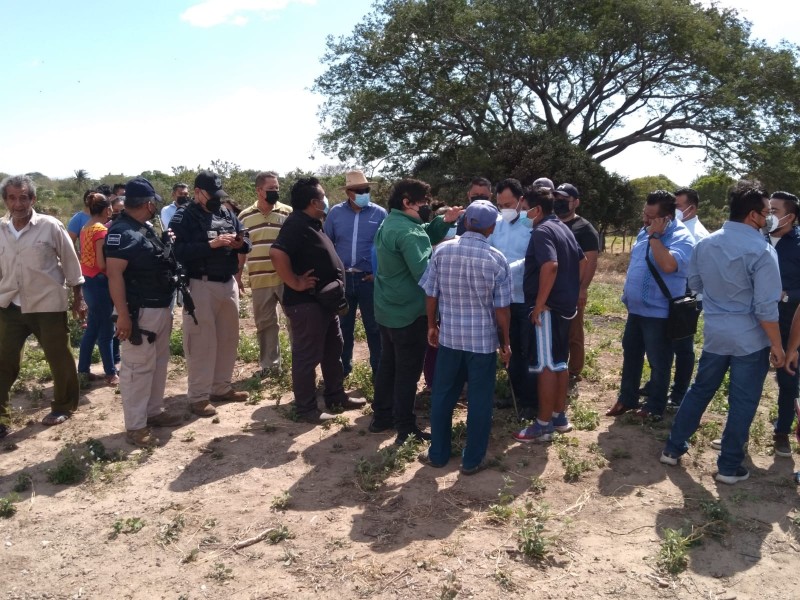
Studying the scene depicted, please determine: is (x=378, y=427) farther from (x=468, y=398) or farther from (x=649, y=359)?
(x=649, y=359)

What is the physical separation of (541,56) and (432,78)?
4.00 meters


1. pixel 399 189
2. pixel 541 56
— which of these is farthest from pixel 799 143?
pixel 399 189

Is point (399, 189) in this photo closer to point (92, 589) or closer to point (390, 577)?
point (390, 577)

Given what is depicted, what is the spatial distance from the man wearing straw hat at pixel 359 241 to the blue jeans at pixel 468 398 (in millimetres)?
1597

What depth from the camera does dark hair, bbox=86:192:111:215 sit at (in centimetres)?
602

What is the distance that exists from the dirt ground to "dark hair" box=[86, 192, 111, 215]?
213cm

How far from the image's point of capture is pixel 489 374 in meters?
4.20

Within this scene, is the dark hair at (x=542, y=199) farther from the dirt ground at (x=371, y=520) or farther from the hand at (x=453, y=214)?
the dirt ground at (x=371, y=520)

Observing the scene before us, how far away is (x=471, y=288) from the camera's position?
13.4ft

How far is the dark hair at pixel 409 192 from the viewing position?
4.52 meters

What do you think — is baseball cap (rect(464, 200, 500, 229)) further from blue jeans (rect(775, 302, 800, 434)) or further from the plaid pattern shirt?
blue jeans (rect(775, 302, 800, 434))

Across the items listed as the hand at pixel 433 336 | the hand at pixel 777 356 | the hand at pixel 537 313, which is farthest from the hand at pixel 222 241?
the hand at pixel 777 356

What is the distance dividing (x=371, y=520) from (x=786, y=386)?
328 cm

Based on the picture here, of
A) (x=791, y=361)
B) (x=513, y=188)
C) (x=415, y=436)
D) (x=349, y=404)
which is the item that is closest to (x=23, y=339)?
(x=349, y=404)
